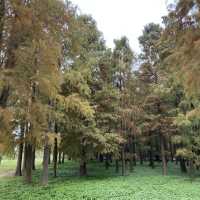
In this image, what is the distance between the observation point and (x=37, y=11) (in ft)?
17.4

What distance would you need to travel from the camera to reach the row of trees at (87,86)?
16.6ft

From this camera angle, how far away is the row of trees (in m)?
5.05

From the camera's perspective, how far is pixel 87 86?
561 inches

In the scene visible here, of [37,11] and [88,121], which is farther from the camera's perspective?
[88,121]

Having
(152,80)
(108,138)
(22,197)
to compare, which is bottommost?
(22,197)

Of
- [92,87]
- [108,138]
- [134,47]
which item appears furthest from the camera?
[134,47]

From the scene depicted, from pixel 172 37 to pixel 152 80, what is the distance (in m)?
16.1

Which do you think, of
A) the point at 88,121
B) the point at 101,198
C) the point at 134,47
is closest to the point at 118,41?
the point at 134,47

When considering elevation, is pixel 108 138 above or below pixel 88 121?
below

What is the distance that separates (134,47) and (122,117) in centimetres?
689

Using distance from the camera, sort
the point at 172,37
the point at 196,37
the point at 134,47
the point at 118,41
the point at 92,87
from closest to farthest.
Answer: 1. the point at 196,37
2. the point at 172,37
3. the point at 92,87
4. the point at 118,41
5. the point at 134,47

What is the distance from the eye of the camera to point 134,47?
22.1 m

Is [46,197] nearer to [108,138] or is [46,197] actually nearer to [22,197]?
[22,197]

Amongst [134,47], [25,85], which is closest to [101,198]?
[25,85]
